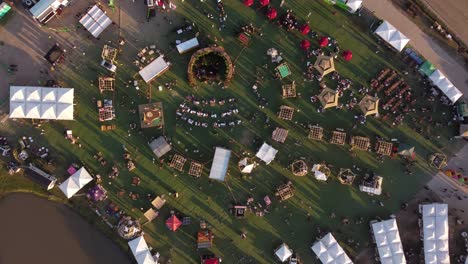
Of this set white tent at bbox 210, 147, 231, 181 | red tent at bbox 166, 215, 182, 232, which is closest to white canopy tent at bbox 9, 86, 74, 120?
red tent at bbox 166, 215, 182, 232

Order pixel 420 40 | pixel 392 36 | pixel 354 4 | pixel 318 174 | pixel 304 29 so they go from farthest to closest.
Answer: pixel 420 40
pixel 318 174
pixel 304 29
pixel 392 36
pixel 354 4

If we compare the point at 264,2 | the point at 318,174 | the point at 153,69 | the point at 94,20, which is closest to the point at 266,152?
the point at 318,174

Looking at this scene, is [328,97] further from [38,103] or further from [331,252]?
[38,103]

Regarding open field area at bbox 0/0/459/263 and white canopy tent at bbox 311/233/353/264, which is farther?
open field area at bbox 0/0/459/263

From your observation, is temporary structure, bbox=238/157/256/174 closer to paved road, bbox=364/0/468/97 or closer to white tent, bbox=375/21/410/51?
white tent, bbox=375/21/410/51

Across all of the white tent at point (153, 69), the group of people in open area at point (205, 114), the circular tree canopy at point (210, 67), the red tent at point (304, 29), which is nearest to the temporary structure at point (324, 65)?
the red tent at point (304, 29)

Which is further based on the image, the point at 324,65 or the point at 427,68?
the point at 427,68

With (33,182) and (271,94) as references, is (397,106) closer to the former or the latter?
(271,94)
